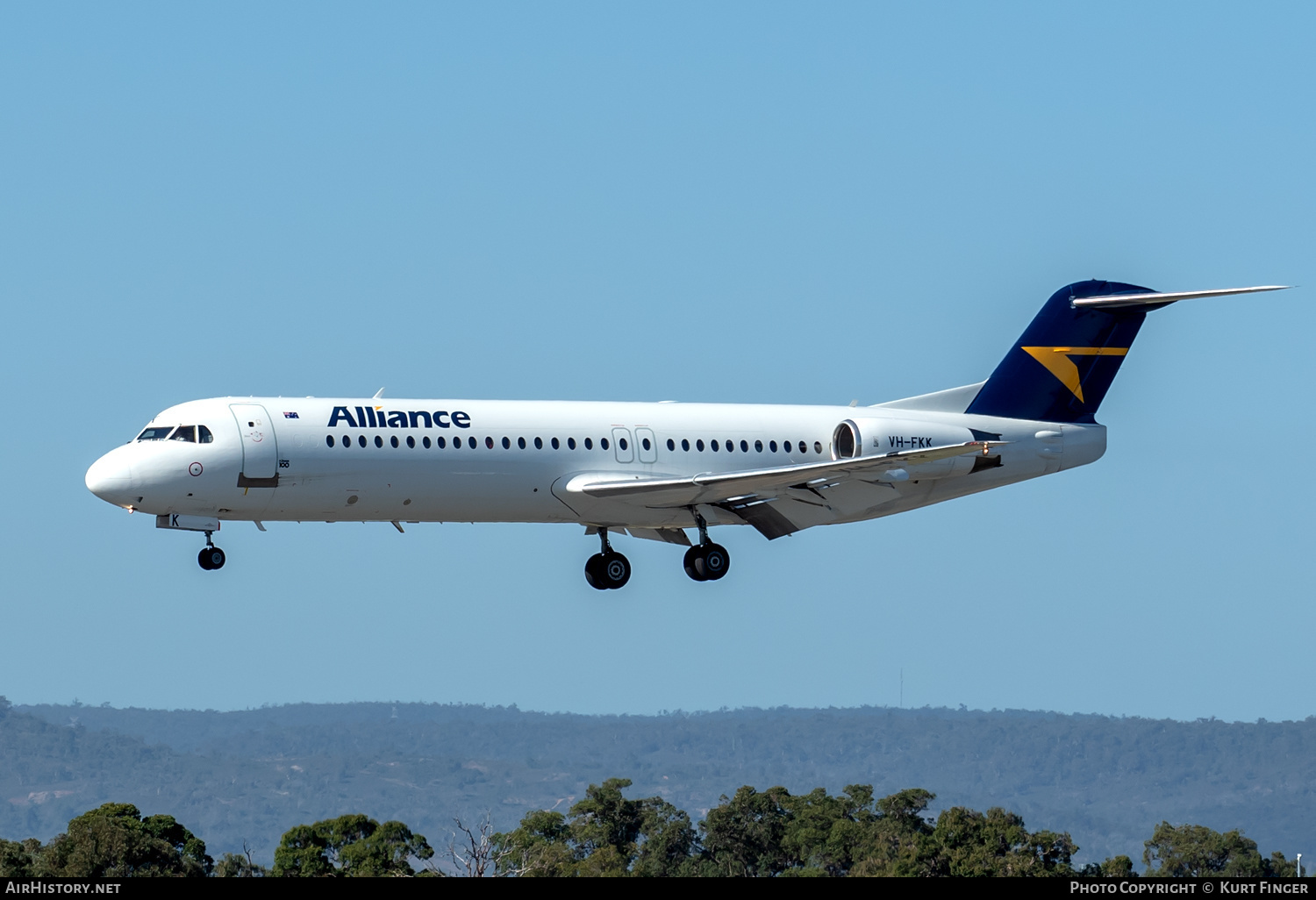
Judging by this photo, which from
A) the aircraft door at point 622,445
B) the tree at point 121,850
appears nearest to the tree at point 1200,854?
the tree at point 121,850

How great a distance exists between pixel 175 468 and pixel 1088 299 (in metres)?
24.4

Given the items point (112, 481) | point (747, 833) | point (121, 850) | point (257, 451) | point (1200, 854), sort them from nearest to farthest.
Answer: point (112, 481) → point (257, 451) → point (121, 850) → point (747, 833) → point (1200, 854)

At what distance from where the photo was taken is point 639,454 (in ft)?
150

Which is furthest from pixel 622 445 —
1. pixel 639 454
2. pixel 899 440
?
pixel 899 440

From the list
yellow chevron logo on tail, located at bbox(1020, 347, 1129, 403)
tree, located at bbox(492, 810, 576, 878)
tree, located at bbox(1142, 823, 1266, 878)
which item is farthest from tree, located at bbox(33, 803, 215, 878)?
tree, located at bbox(1142, 823, 1266, 878)

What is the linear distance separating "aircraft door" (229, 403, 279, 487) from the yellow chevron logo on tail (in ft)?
67.9

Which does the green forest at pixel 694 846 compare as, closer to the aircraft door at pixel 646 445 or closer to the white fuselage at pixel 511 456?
the white fuselage at pixel 511 456

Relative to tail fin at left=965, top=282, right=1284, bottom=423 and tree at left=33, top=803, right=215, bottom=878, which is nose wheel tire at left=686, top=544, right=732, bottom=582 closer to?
tail fin at left=965, top=282, right=1284, bottom=423

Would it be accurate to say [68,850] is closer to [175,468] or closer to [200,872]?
[200,872]

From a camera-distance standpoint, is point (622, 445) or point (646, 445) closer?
point (622, 445)

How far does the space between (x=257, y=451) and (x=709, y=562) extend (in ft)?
39.2

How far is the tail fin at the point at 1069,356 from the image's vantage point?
165 feet

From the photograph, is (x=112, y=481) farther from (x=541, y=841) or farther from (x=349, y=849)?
(x=541, y=841)

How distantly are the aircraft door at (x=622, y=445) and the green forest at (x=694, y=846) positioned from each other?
35.1 m
